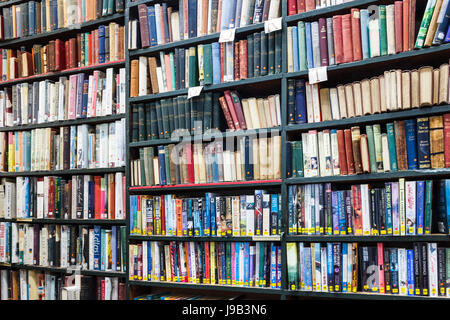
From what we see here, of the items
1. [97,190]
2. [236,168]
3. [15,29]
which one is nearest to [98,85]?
[97,190]

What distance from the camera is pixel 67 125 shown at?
324 cm

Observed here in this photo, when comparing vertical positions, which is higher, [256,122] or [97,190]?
[256,122]

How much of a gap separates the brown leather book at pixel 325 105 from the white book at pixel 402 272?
0.76m

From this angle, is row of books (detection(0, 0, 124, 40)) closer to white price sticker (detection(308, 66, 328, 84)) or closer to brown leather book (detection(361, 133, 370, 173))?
white price sticker (detection(308, 66, 328, 84))

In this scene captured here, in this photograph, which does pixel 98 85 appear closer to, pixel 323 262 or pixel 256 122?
pixel 256 122

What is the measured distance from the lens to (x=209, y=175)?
8.87 feet

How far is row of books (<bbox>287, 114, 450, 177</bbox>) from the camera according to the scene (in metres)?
2.14

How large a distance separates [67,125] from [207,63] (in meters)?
1.16

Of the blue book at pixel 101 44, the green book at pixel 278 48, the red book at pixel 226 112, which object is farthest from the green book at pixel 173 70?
the green book at pixel 278 48

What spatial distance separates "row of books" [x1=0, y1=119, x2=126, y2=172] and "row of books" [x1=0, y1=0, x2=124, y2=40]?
74 centimetres

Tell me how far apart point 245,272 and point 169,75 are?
50.2 inches

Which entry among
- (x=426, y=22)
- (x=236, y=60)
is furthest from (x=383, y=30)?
(x=236, y=60)

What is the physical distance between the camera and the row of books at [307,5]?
8.03ft

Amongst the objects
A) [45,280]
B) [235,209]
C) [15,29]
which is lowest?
[45,280]
